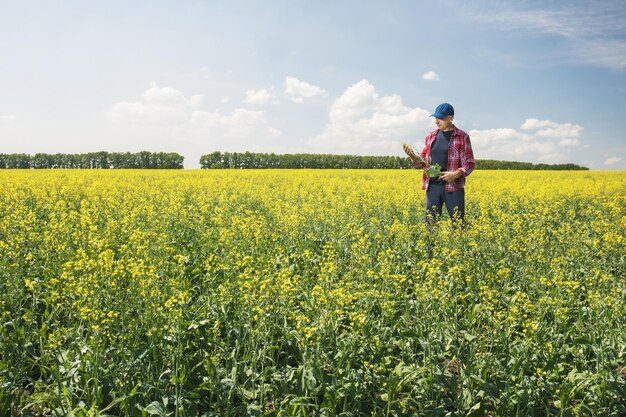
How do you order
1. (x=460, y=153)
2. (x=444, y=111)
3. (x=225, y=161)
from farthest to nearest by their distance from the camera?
(x=225, y=161), (x=460, y=153), (x=444, y=111)

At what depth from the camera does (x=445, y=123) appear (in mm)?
8555

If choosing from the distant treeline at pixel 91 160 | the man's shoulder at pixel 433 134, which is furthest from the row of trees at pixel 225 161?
the man's shoulder at pixel 433 134

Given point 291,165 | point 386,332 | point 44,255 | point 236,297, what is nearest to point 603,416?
point 386,332

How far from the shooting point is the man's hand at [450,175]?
8547 mm

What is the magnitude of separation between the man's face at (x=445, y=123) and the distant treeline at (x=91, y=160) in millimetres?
69206

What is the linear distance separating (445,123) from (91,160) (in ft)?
245

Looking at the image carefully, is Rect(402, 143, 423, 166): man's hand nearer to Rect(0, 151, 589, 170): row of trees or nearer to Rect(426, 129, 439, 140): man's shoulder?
Rect(426, 129, 439, 140): man's shoulder

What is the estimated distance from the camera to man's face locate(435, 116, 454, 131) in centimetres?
851

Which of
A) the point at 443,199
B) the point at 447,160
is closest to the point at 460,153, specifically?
the point at 447,160

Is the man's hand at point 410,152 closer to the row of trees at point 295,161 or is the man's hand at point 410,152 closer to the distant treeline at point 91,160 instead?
the row of trees at point 295,161

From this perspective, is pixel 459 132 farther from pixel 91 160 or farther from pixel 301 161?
pixel 91 160

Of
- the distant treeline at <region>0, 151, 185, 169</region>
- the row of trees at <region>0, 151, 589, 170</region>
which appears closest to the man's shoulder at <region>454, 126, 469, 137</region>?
the row of trees at <region>0, 151, 589, 170</region>

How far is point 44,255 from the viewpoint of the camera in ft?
21.4

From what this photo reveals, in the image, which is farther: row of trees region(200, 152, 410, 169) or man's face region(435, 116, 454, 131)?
row of trees region(200, 152, 410, 169)
